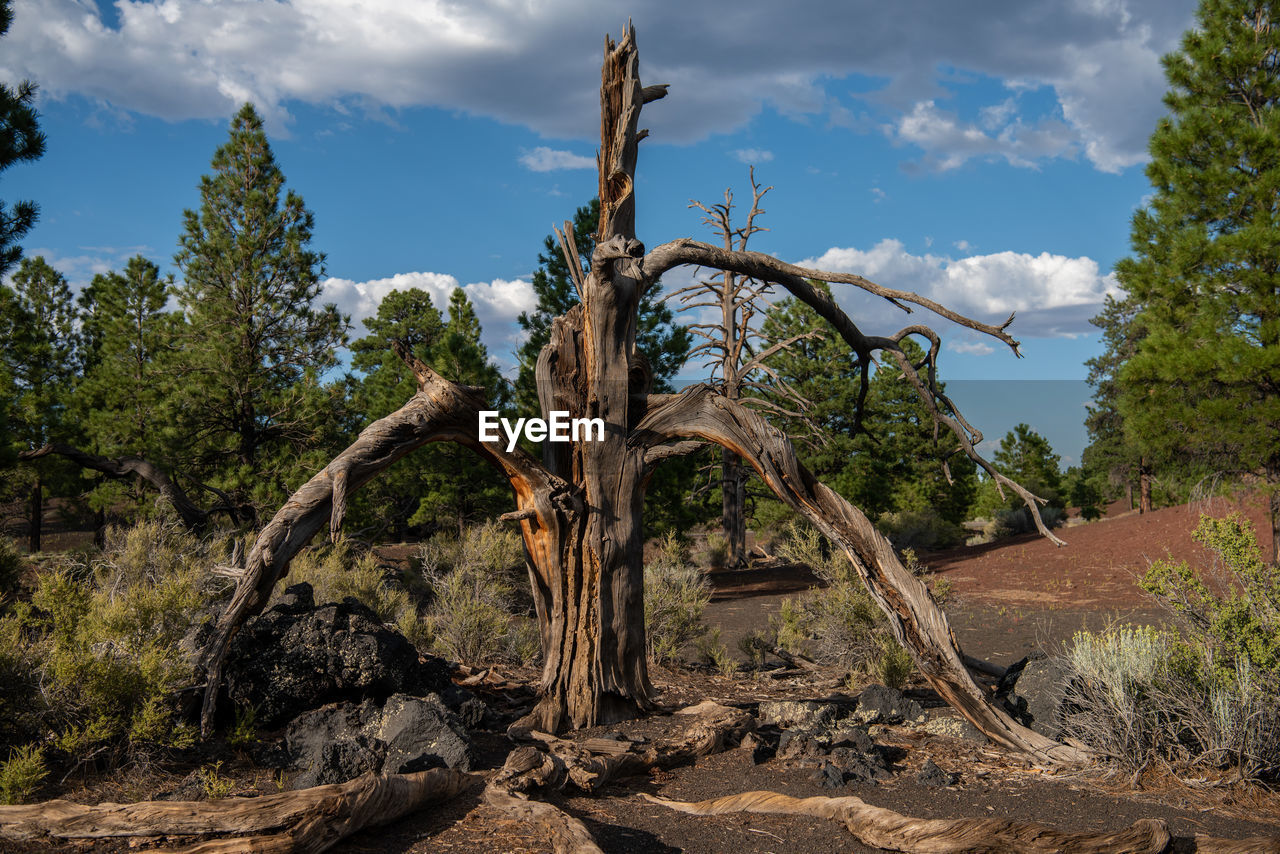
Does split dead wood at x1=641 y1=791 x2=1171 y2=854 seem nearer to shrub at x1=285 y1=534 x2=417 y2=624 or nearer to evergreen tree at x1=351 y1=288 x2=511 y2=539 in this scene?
shrub at x1=285 y1=534 x2=417 y2=624

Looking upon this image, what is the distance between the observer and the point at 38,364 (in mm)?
24094

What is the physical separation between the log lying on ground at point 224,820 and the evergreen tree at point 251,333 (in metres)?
12.9

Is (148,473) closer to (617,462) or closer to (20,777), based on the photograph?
(617,462)

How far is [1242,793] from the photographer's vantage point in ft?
16.5

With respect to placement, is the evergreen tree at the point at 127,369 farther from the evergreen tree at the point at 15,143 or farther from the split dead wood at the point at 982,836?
the split dead wood at the point at 982,836

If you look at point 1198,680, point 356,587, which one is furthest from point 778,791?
point 356,587

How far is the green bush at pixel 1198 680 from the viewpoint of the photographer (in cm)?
515

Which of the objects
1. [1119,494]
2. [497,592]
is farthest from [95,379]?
[1119,494]

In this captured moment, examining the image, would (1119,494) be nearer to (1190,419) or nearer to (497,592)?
(1190,419)

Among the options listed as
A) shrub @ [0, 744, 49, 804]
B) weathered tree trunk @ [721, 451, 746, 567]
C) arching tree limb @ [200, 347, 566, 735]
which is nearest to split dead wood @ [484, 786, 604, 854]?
arching tree limb @ [200, 347, 566, 735]

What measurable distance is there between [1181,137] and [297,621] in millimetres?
16913

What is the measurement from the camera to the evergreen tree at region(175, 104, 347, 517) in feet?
54.4

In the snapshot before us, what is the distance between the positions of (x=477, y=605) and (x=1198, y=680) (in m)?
6.47

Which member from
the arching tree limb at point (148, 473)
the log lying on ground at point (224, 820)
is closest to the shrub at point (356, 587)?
the arching tree limb at point (148, 473)
